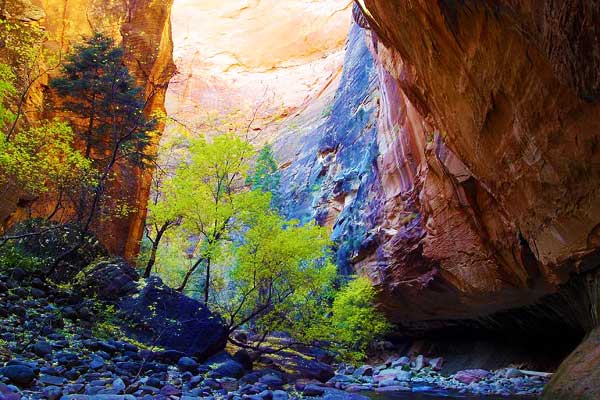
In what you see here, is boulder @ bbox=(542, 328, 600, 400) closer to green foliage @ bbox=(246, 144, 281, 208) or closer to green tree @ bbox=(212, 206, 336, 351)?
green tree @ bbox=(212, 206, 336, 351)

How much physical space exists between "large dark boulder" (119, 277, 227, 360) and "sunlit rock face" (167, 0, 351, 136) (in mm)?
50325

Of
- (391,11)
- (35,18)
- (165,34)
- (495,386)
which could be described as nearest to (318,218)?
(165,34)

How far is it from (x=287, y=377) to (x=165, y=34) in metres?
17.5

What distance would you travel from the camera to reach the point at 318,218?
3119cm

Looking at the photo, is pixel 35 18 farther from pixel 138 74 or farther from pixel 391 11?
pixel 391 11

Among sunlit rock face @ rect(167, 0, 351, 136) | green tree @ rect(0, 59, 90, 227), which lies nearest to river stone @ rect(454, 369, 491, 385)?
green tree @ rect(0, 59, 90, 227)

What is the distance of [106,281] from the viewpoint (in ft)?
38.6

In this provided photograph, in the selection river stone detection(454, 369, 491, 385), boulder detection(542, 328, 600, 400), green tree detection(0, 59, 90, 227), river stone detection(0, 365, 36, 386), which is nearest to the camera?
river stone detection(0, 365, 36, 386)

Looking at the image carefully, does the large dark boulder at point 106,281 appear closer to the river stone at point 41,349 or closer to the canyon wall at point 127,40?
the river stone at point 41,349

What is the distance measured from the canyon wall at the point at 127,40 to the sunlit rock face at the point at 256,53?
129 ft

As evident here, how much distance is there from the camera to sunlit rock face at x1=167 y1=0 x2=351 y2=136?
2549 inches

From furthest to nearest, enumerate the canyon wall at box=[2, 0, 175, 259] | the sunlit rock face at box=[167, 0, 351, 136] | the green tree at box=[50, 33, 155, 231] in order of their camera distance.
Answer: the sunlit rock face at box=[167, 0, 351, 136] < the canyon wall at box=[2, 0, 175, 259] < the green tree at box=[50, 33, 155, 231]

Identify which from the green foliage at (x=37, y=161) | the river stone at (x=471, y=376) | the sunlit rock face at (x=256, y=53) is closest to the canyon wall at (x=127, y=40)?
the green foliage at (x=37, y=161)

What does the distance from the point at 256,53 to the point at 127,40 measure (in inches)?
2146
